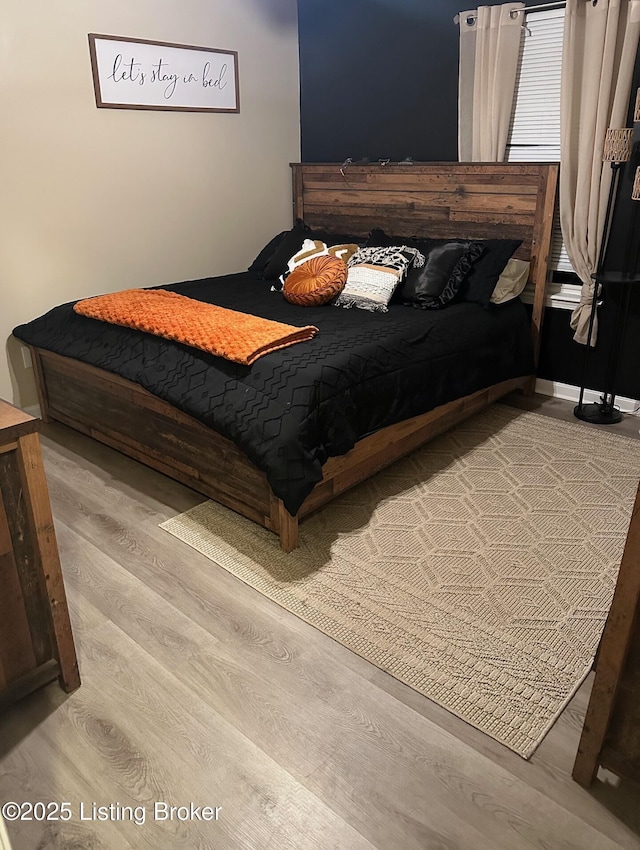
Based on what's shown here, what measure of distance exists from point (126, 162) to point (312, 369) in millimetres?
2130

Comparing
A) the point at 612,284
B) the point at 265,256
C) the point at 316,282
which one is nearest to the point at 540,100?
the point at 612,284

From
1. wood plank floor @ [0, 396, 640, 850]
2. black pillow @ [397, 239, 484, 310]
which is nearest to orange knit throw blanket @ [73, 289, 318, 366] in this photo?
black pillow @ [397, 239, 484, 310]

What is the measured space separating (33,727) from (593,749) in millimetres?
1380

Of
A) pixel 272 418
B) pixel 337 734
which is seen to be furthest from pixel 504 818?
pixel 272 418

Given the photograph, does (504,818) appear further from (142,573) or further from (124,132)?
(124,132)

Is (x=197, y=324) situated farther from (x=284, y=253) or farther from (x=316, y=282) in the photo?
(x=284, y=253)

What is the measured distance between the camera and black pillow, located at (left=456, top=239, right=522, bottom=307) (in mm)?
3369

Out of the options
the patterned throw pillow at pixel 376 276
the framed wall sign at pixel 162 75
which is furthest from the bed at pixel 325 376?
the framed wall sign at pixel 162 75

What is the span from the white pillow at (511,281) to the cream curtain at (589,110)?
25cm

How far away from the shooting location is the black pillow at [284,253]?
3.88 m

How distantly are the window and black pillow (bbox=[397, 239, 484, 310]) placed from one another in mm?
538

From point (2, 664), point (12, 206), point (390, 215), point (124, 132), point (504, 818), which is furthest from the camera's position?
point (390, 215)

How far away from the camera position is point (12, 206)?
10.6 ft

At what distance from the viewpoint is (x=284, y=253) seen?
12.9 feet
